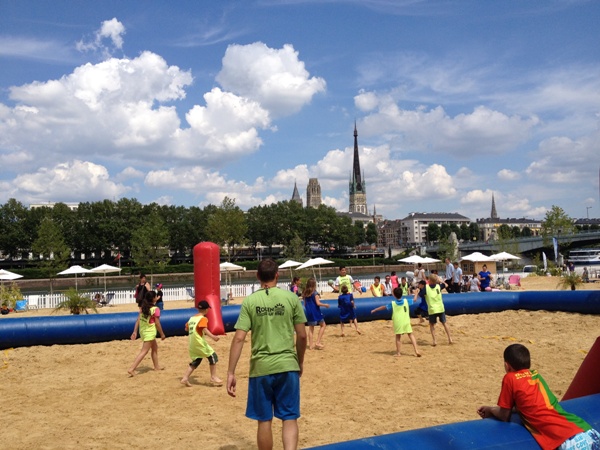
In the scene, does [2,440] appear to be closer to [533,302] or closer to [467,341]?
[467,341]

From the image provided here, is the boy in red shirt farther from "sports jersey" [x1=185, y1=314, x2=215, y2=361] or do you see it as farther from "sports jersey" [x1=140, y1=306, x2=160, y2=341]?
"sports jersey" [x1=140, y1=306, x2=160, y2=341]

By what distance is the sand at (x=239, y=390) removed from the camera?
6359mm

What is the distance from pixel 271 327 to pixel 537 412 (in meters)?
2.22

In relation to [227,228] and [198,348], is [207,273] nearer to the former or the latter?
[198,348]

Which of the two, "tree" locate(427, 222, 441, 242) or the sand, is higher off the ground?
"tree" locate(427, 222, 441, 242)

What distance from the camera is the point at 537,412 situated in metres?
4.12

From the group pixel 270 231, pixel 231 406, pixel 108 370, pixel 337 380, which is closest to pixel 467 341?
pixel 337 380

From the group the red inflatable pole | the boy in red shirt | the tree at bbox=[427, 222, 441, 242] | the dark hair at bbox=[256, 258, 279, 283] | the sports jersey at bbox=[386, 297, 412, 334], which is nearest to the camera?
the boy in red shirt

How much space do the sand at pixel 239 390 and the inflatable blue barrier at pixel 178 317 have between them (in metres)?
0.32

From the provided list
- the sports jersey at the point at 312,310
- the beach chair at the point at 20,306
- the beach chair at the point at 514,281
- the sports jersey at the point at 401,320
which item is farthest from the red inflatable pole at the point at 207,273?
the beach chair at the point at 514,281

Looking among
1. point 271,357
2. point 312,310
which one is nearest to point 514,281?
point 312,310

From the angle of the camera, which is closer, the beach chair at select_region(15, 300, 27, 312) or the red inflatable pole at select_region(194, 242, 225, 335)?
the red inflatable pole at select_region(194, 242, 225, 335)

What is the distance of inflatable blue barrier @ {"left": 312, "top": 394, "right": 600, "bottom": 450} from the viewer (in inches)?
152

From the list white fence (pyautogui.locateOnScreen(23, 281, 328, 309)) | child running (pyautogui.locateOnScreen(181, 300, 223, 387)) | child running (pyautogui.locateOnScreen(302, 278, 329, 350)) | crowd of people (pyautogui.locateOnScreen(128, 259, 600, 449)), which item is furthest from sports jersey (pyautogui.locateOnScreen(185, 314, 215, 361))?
white fence (pyautogui.locateOnScreen(23, 281, 328, 309))
